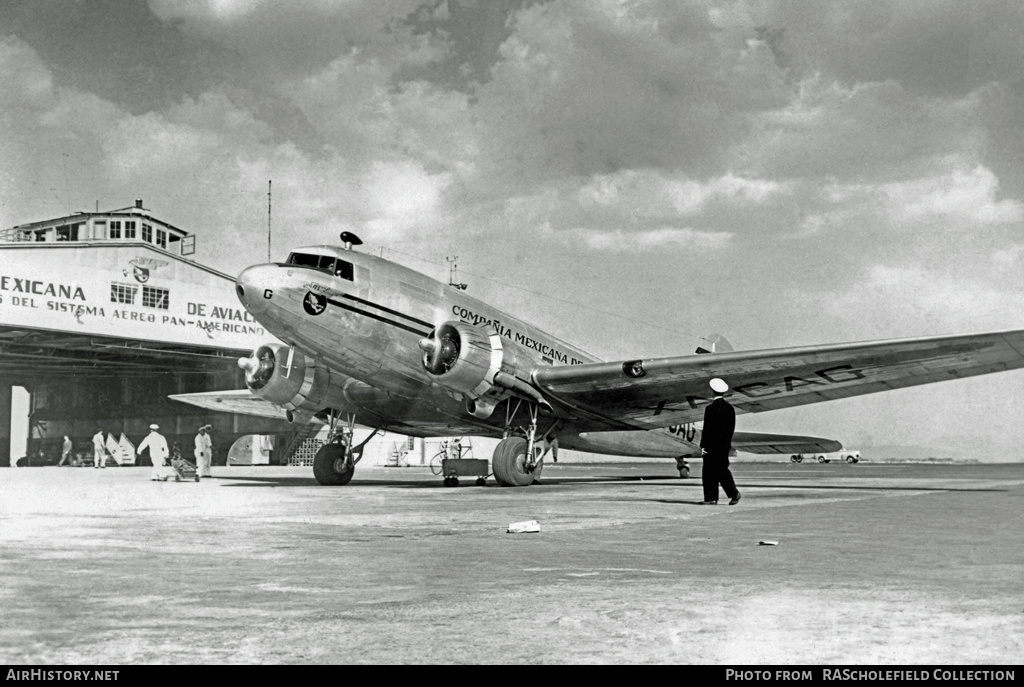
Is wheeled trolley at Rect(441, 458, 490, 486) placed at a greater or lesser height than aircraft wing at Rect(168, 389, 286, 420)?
lesser

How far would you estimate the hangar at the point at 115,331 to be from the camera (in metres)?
33.7

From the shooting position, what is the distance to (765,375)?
59.0 feet

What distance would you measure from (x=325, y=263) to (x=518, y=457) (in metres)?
5.37

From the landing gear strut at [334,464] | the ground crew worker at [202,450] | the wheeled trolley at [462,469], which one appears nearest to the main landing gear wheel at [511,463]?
the wheeled trolley at [462,469]

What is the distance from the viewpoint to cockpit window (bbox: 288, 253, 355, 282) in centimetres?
1659

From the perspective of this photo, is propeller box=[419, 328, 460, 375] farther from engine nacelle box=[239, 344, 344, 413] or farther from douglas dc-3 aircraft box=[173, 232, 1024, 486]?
engine nacelle box=[239, 344, 344, 413]

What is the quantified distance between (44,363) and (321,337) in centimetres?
3287

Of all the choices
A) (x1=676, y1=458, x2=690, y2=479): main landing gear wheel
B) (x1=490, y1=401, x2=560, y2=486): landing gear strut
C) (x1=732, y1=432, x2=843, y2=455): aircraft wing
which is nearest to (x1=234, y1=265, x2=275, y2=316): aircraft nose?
(x1=490, y1=401, x2=560, y2=486): landing gear strut

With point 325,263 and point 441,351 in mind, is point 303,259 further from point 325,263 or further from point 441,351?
point 441,351

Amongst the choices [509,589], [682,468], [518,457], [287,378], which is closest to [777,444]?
[682,468]

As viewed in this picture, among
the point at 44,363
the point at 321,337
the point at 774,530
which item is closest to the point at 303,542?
the point at 774,530

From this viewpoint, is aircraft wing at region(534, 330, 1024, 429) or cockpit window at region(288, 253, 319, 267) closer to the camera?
aircraft wing at region(534, 330, 1024, 429)

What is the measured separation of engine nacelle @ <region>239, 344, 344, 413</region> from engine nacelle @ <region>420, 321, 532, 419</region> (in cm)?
390

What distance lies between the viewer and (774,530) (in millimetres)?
8484
